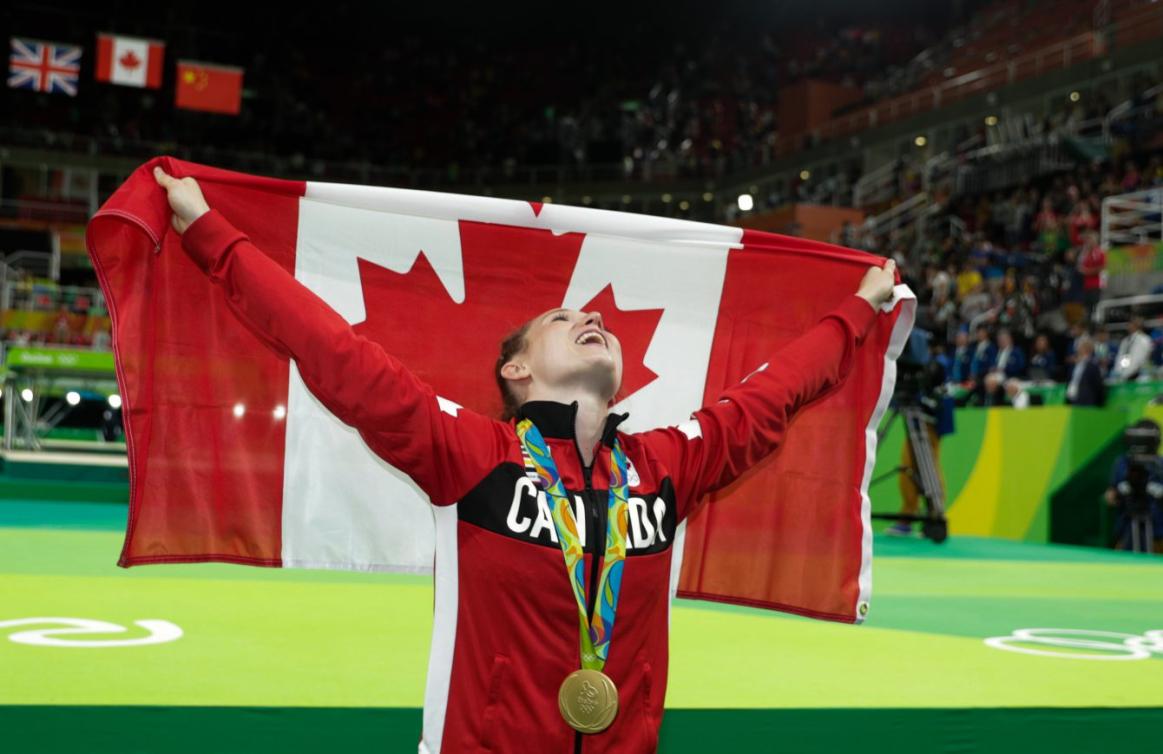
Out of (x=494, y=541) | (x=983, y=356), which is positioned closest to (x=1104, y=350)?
(x=983, y=356)

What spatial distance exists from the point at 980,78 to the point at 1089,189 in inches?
310

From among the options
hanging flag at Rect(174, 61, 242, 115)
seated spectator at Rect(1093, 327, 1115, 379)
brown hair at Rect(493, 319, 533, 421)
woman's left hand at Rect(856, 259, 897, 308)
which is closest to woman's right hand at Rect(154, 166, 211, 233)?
brown hair at Rect(493, 319, 533, 421)

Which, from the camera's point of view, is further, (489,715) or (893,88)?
(893,88)

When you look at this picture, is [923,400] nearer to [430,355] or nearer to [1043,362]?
[1043,362]

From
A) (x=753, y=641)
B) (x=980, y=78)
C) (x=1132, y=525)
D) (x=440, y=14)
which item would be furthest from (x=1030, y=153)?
(x=440, y=14)

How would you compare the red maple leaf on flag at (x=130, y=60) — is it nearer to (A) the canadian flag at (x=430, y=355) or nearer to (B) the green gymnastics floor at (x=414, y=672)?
(B) the green gymnastics floor at (x=414, y=672)

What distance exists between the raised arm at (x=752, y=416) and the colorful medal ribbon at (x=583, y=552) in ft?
0.83

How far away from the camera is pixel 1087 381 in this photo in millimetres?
9117

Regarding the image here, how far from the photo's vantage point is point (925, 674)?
2600 mm

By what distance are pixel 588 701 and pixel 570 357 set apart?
2.05 ft

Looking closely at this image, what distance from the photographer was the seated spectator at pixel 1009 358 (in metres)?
10.9

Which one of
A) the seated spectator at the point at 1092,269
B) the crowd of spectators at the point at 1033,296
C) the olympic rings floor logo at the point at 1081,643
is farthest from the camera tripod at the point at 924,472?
the seated spectator at the point at 1092,269

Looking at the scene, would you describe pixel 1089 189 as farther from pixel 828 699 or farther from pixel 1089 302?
pixel 828 699

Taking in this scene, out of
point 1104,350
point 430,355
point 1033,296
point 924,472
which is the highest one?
point 1033,296
